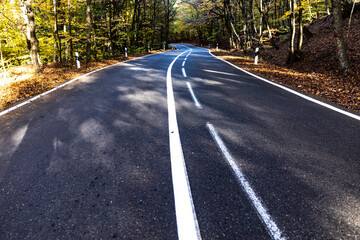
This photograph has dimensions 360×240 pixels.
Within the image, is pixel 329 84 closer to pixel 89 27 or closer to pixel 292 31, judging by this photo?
pixel 292 31

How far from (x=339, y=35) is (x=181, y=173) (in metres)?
9.76

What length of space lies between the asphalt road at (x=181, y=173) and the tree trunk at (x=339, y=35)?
5.30 metres

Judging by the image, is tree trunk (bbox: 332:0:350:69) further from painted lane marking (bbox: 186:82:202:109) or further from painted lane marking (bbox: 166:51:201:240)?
painted lane marking (bbox: 166:51:201:240)

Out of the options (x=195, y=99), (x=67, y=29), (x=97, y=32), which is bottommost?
(x=195, y=99)

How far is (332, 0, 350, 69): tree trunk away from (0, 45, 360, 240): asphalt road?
17.4ft

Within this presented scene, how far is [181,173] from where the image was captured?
276cm

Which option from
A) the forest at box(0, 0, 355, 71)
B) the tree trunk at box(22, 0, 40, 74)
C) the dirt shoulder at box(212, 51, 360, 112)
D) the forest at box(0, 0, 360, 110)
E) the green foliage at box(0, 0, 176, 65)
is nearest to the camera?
the dirt shoulder at box(212, 51, 360, 112)

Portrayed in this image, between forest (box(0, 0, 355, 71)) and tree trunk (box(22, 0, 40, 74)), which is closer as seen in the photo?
tree trunk (box(22, 0, 40, 74))

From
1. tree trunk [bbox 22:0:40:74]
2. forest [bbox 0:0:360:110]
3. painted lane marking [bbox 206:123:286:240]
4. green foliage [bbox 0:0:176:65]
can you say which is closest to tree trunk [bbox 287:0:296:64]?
forest [bbox 0:0:360:110]

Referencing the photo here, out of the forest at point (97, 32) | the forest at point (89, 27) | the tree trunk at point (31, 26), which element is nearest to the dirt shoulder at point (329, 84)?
the forest at point (97, 32)

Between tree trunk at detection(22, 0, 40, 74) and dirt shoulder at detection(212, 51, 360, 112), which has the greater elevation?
tree trunk at detection(22, 0, 40, 74)

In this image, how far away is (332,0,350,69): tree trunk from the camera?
8227mm

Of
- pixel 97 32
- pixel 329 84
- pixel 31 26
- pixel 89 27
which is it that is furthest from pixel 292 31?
pixel 97 32

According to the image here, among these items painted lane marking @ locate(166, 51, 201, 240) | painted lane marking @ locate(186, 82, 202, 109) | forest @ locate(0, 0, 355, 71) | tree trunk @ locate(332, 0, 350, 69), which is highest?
forest @ locate(0, 0, 355, 71)
